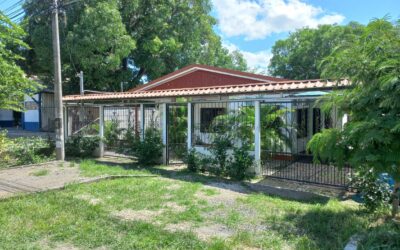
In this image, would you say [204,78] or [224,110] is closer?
[224,110]

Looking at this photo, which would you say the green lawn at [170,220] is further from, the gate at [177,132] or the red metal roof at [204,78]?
the red metal roof at [204,78]

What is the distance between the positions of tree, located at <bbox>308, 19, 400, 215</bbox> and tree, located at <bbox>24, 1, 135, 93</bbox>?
16714mm

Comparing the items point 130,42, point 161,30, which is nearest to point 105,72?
point 130,42

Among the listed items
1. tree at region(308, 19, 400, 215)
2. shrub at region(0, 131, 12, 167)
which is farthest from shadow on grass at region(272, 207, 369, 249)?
shrub at region(0, 131, 12, 167)

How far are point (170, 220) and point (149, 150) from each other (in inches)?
206

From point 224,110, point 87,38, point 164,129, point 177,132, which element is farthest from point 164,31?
point 164,129

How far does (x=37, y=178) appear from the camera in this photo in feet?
27.2

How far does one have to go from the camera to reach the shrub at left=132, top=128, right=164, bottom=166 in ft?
33.7

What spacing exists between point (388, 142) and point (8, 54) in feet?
27.7

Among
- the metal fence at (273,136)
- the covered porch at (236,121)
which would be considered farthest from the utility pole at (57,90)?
the metal fence at (273,136)

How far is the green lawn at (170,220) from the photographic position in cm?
434

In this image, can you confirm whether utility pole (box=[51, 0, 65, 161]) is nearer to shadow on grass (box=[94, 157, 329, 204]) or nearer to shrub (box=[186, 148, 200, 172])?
shadow on grass (box=[94, 157, 329, 204])

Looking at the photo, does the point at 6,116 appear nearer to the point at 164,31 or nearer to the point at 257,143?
the point at 164,31

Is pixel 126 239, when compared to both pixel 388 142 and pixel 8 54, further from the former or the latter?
pixel 8 54
